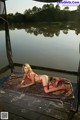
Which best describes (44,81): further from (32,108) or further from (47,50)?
(47,50)

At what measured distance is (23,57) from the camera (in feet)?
32.0

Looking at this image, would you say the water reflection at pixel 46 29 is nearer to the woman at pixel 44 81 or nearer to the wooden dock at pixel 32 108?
the woman at pixel 44 81

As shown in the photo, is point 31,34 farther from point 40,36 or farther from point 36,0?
point 36,0

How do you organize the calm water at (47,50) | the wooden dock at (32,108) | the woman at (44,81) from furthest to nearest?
1. the calm water at (47,50)
2. the woman at (44,81)
3. the wooden dock at (32,108)

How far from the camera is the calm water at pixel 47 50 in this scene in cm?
887

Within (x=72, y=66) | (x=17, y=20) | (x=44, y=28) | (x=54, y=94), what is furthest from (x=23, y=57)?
(x=44, y=28)

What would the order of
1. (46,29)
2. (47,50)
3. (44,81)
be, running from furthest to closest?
1. (46,29)
2. (47,50)
3. (44,81)

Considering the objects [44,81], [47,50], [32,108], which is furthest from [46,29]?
[32,108]

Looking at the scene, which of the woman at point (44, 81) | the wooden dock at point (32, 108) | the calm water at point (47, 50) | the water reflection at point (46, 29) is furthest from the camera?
the water reflection at point (46, 29)

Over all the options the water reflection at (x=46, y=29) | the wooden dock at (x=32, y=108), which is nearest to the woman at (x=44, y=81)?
the wooden dock at (x=32, y=108)

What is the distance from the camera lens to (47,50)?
11.4 metres

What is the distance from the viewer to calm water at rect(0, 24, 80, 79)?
8.87m

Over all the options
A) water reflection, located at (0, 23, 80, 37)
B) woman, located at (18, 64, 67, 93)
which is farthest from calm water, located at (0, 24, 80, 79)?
woman, located at (18, 64, 67, 93)

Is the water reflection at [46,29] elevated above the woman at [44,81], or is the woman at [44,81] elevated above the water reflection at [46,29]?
the water reflection at [46,29]
